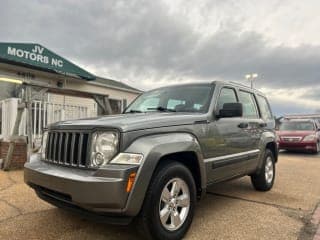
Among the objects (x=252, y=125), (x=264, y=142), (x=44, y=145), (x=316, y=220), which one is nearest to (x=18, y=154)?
(x=44, y=145)

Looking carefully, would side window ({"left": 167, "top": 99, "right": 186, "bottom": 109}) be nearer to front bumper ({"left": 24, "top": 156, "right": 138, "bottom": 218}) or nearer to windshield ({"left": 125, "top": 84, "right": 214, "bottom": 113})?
windshield ({"left": 125, "top": 84, "right": 214, "bottom": 113})

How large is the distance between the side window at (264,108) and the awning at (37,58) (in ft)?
29.7

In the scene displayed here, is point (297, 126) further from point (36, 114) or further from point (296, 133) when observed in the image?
point (36, 114)

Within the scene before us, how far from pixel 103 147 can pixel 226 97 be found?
2408mm

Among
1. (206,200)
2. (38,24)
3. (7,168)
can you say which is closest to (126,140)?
(206,200)

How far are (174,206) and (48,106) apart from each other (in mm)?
5943

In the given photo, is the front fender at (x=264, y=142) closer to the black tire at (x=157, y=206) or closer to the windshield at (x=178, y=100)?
the windshield at (x=178, y=100)

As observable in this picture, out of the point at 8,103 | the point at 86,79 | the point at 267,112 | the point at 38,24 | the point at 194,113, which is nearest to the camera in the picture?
the point at 194,113

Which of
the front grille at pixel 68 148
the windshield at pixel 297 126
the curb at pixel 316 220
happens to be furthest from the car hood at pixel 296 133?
the front grille at pixel 68 148

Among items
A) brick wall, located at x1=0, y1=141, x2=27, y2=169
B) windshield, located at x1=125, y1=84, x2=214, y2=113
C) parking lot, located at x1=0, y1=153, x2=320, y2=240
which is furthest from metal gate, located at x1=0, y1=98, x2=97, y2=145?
windshield, located at x1=125, y1=84, x2=214, y2=113

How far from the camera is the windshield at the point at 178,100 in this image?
13.6 ft

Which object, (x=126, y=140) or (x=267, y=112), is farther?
(x=267, y=112)

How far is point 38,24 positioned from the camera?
11.3 m

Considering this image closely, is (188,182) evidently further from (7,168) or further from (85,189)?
(7,168)
